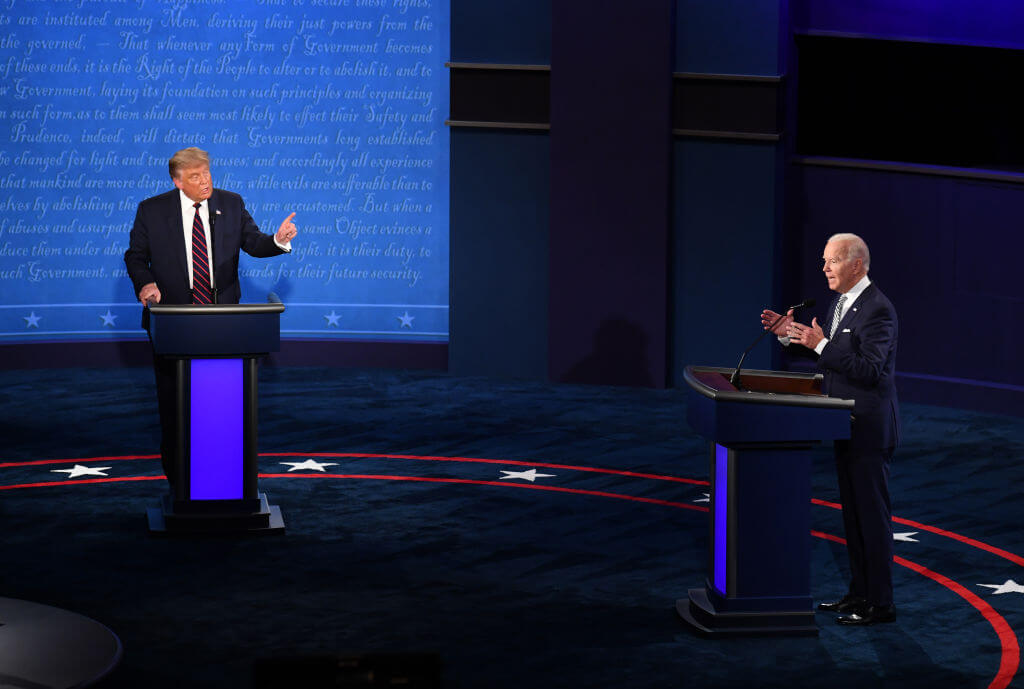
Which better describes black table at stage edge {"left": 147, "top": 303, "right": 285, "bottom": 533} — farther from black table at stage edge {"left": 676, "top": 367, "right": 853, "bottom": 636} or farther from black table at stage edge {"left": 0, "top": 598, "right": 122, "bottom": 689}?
black table at stage edge {"left": 676, "top": 367, "right": 853, "bottom": 636}

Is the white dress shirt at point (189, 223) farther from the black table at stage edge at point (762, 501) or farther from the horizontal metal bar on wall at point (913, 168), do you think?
the horizontal metal bar on wall at point (913, 168)

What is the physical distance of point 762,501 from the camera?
608cm

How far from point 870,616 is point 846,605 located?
0.14 m

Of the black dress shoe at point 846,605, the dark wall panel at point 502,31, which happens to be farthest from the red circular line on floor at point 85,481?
the dark wall panel at point 502,31

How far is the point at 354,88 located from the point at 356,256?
4.69ft

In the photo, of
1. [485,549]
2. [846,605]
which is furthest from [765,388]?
[485,549]

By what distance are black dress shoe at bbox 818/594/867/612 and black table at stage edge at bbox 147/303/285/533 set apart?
2.78 meters

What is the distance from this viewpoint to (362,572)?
7.02 meters

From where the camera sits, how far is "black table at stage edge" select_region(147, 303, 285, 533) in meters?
7.50

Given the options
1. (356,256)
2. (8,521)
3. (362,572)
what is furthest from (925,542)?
(356,256)

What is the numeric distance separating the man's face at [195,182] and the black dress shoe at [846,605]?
3.69 metres

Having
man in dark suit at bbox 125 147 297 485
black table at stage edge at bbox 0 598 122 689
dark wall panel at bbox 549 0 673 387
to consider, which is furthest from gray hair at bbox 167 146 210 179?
dark wall panel at bbox 549 0 673 387

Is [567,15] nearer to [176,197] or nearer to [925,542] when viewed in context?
[176,197]

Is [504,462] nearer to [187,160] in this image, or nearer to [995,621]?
[187,160]
